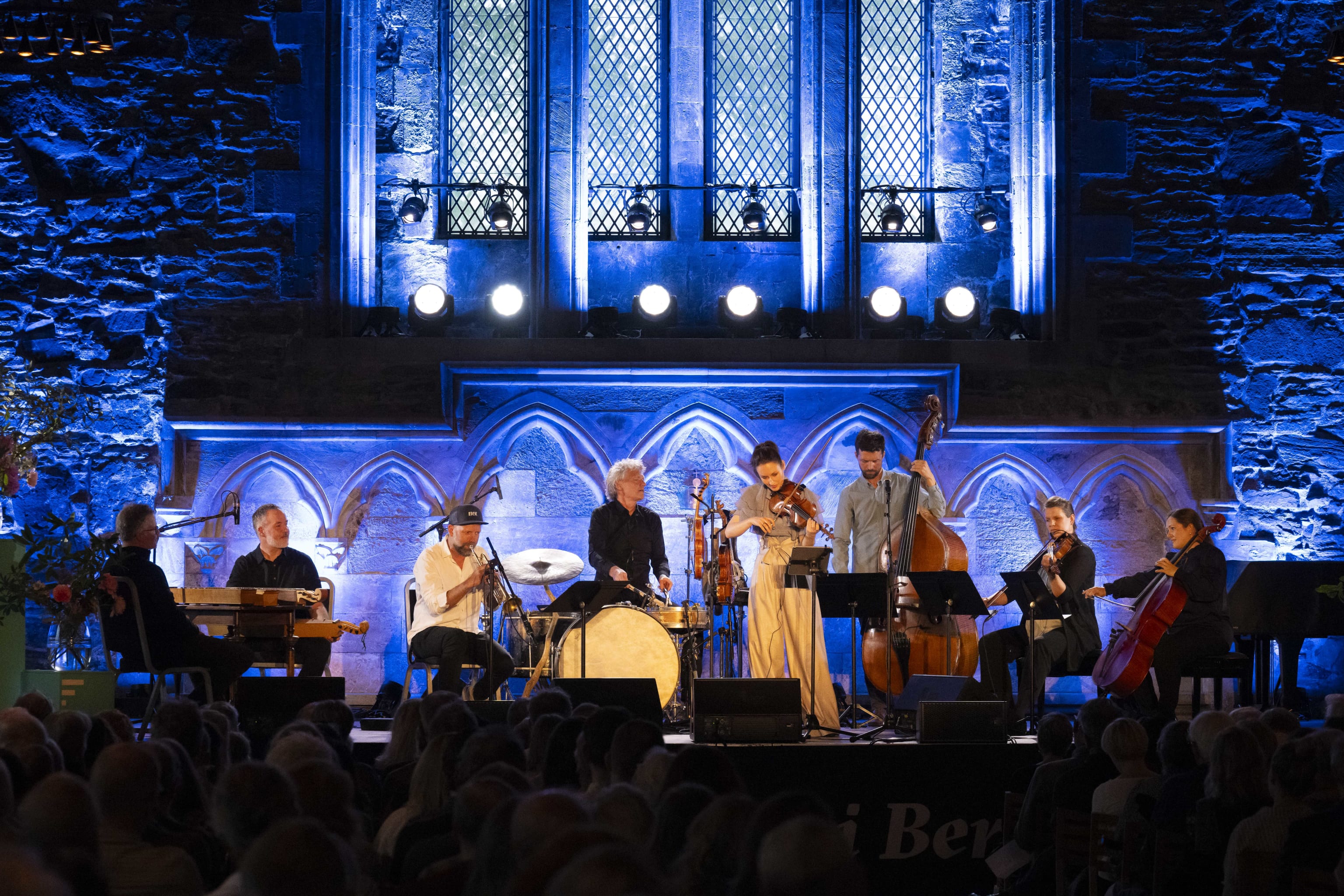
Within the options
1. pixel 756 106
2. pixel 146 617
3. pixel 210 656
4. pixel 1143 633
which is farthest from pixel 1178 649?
pixel 146 617

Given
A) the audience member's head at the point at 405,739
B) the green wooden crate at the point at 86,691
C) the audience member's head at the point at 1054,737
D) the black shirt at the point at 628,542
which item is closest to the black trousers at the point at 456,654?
the black shirt at the point at 628,542

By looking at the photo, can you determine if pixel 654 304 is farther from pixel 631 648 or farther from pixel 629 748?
pixel 629 748

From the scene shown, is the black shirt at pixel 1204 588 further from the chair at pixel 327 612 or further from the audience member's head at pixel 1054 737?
the chair at pixel 327 612

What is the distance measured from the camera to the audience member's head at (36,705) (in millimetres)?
5457

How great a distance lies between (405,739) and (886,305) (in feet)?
20.0

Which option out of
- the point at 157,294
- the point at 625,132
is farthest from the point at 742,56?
the point at 157,294

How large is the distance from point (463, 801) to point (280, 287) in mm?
7521

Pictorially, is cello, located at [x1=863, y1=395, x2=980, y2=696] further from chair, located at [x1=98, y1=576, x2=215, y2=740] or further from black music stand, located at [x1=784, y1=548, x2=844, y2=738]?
chair, located at [x1=98, y1=576, x2=215, y2=740]

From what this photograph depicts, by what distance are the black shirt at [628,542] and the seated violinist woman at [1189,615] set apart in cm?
259

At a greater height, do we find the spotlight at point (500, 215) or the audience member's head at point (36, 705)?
the spotlight at point (500, 215)

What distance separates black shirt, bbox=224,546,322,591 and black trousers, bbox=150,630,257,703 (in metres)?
1.59

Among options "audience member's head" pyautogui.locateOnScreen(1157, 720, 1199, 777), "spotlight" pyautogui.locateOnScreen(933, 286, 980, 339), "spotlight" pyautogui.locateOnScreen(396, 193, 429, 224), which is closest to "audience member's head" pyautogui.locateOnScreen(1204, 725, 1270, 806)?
"audience member's head" pyautogui.locateOnScreen(1157, 720, 1199, 777)

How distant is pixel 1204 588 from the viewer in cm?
840

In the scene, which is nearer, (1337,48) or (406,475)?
(1337,48)
